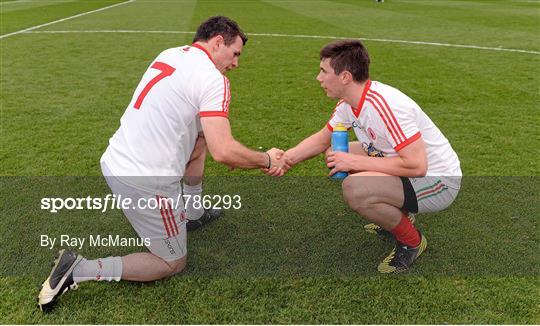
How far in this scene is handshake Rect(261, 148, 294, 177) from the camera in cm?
373

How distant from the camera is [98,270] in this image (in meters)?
3.24

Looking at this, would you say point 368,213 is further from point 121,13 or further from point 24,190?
point 121,13

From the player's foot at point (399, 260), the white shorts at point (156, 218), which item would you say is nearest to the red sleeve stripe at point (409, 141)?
the player's foot at point (399, 260)

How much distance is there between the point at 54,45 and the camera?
41.1ft

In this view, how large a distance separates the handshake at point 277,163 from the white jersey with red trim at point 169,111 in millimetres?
676

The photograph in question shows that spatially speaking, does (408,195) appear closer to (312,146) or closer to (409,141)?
(409,141)

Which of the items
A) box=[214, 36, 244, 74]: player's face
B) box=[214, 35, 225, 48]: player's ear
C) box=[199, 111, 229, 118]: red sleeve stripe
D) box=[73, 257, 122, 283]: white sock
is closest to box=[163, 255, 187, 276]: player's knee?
box=[73, 257, 122, 283]: white sock

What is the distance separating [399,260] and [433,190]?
54cm

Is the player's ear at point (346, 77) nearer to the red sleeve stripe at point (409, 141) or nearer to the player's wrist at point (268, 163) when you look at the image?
the red sleeve stripe at point (409, 141)

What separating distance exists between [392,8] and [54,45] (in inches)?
593

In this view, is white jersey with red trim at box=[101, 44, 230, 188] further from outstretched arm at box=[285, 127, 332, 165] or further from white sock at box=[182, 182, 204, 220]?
outstretched arm at box=[285, 127, 332, 165]

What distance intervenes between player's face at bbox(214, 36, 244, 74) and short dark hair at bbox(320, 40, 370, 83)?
1.95ft

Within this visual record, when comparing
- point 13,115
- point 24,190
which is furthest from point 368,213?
point 13,115

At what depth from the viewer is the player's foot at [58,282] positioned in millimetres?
3102
